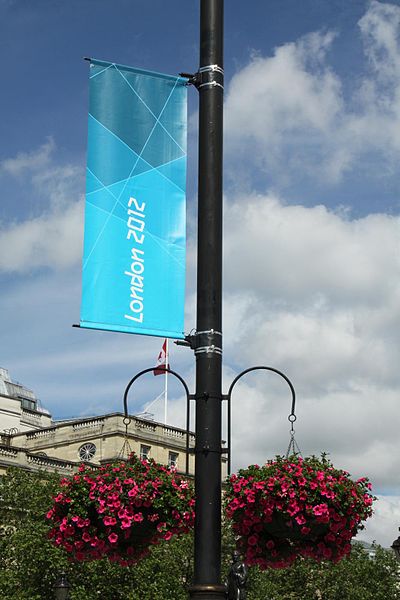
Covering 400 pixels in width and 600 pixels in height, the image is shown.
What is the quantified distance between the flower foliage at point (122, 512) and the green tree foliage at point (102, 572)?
3035cm

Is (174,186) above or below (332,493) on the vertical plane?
above

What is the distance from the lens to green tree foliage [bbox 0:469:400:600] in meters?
41.0

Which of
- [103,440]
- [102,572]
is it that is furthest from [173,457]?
[102,572]

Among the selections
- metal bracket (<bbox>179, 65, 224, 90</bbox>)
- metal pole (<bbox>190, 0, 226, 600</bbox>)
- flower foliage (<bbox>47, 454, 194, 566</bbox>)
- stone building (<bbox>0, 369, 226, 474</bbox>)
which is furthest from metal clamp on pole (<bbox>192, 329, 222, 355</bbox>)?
stone building (<bbox>0, 369, 226, 474</bbox>)

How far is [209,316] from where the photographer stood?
9.41 metres

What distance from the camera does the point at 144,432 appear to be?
65250 mm

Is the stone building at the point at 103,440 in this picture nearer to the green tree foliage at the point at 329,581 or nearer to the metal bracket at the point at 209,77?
the green tree foliage at the point at 329,581

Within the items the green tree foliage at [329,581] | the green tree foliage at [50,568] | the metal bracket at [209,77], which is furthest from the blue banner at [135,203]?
the green tree foliage at [329,581]

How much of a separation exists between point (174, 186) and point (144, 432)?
55753 millimetres

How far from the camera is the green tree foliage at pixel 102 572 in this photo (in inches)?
1615

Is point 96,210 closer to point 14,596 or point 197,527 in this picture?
point 197,527

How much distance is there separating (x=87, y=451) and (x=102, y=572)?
23.5 m

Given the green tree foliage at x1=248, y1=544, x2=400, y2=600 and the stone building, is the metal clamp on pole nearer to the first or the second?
the green tree foliage at x1=248, y1=544, x2=400, y2=600

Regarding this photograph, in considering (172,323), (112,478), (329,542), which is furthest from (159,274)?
(329,542)
